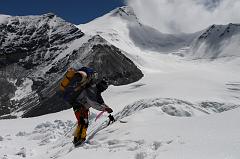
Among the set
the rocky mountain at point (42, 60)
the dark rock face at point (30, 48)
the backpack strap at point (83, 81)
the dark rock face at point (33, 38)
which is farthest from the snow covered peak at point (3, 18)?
the backpack strap at point (83, 81)

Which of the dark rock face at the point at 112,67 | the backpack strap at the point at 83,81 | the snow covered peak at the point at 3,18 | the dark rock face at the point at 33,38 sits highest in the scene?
the snow covered peak at the point at 3,18

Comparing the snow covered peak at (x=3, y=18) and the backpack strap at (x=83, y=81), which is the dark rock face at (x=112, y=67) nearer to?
the snow covered peak at (x=3, y=18)

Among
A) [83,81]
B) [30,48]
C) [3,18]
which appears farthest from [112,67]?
[83,81]

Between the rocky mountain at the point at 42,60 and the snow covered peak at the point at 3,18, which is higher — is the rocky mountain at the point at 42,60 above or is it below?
below

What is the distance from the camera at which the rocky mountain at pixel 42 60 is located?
327ft

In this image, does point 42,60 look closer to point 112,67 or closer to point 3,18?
point 112,67

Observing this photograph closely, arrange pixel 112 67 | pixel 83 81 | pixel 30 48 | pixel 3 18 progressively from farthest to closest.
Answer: pixel 3 18 → pixel 30 48 → pixel 112 67 → pixel 83 81

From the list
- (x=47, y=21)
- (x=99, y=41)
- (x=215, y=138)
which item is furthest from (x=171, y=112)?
(x=47, y=21)

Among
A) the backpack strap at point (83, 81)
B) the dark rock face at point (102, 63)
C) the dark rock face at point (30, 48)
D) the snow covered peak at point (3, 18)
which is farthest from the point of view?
the snow covered peak at point (3, 18)

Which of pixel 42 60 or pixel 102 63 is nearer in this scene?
pixel 102 63

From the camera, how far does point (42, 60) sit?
404 ft

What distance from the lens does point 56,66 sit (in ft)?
364

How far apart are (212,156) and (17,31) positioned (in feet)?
431

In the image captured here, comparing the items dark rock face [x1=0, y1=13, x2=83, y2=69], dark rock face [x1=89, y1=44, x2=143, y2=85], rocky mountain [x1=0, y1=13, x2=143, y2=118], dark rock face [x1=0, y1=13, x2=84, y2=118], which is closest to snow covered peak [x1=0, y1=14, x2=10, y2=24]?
rocky mountain [x1=0, y1=13, x2=143, y2=118]
